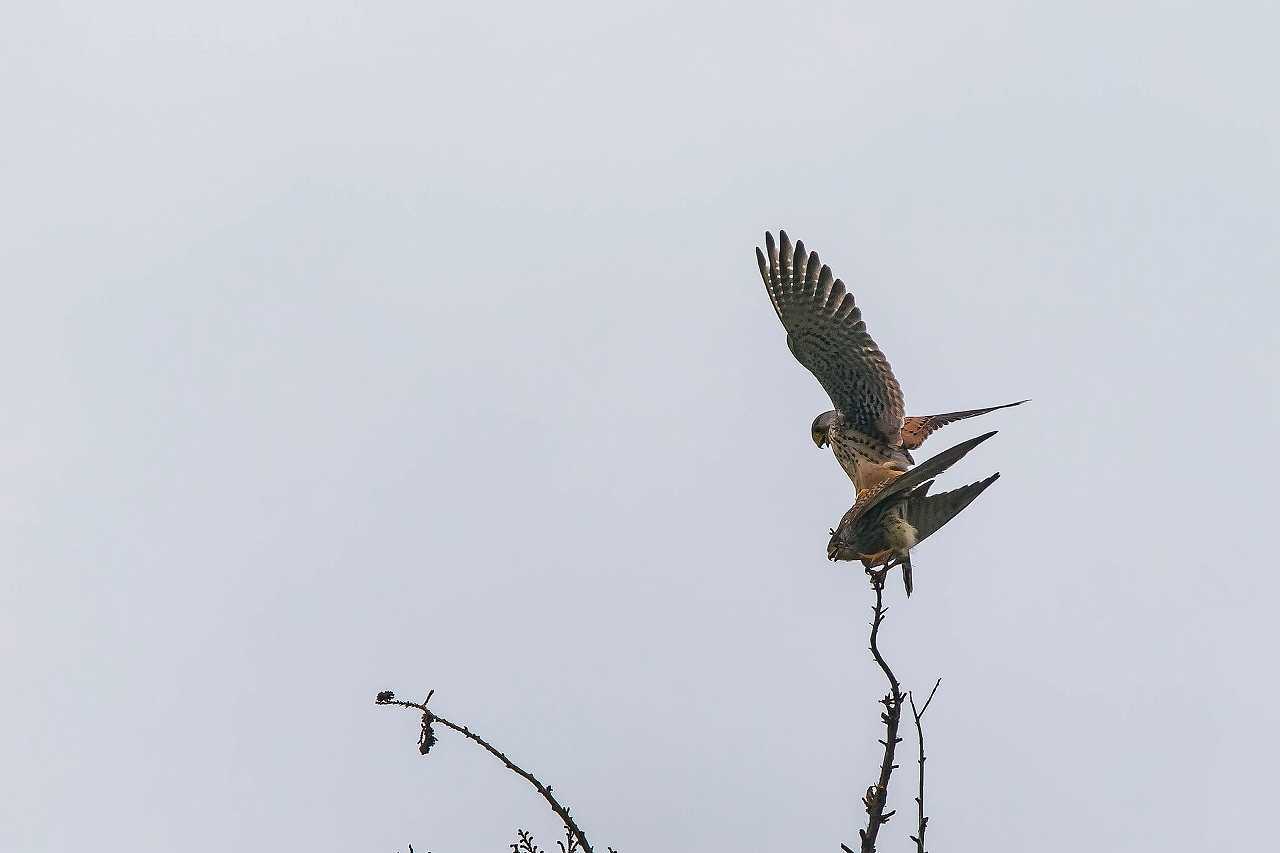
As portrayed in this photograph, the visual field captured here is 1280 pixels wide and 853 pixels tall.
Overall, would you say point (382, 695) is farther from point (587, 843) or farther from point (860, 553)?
point (860, 553)

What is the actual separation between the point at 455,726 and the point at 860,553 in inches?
99.2

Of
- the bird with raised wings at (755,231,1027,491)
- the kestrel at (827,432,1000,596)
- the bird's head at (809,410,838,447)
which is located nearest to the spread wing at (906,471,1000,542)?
the kestrel at (827,432,1000,596)

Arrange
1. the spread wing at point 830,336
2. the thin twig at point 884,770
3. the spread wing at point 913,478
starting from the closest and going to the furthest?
the thin twig at point 884,770 < the spread wing at point 913,478 < the spread wing at point 830,336

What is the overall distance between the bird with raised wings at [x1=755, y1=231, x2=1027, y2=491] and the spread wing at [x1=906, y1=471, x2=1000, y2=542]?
72.5 inches

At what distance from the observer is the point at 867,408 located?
8.16 m

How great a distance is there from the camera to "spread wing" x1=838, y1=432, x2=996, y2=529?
4180 mm

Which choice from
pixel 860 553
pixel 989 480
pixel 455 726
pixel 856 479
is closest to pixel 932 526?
pixel 860 553

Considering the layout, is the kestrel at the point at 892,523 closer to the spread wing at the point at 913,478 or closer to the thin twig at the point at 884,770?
the spread wing at the point at 913,478

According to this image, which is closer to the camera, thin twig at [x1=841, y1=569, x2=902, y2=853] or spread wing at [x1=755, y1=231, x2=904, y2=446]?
thin twig at [x1=841, y1=569, x2=902, y2=853]

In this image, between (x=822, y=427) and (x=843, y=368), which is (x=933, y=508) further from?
(x=843, y=368)

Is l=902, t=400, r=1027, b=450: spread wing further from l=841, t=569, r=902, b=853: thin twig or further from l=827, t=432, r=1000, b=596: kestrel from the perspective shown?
l=841, t=569, r=902, b=853: thin twig

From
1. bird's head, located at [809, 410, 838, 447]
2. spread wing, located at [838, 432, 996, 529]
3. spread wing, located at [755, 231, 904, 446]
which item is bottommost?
spread wing, located at [838, 432, 996, 529]

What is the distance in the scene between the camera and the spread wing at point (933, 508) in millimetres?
5285

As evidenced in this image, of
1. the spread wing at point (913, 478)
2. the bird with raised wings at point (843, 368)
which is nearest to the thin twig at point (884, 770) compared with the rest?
the spread wing at point (913, 478)
